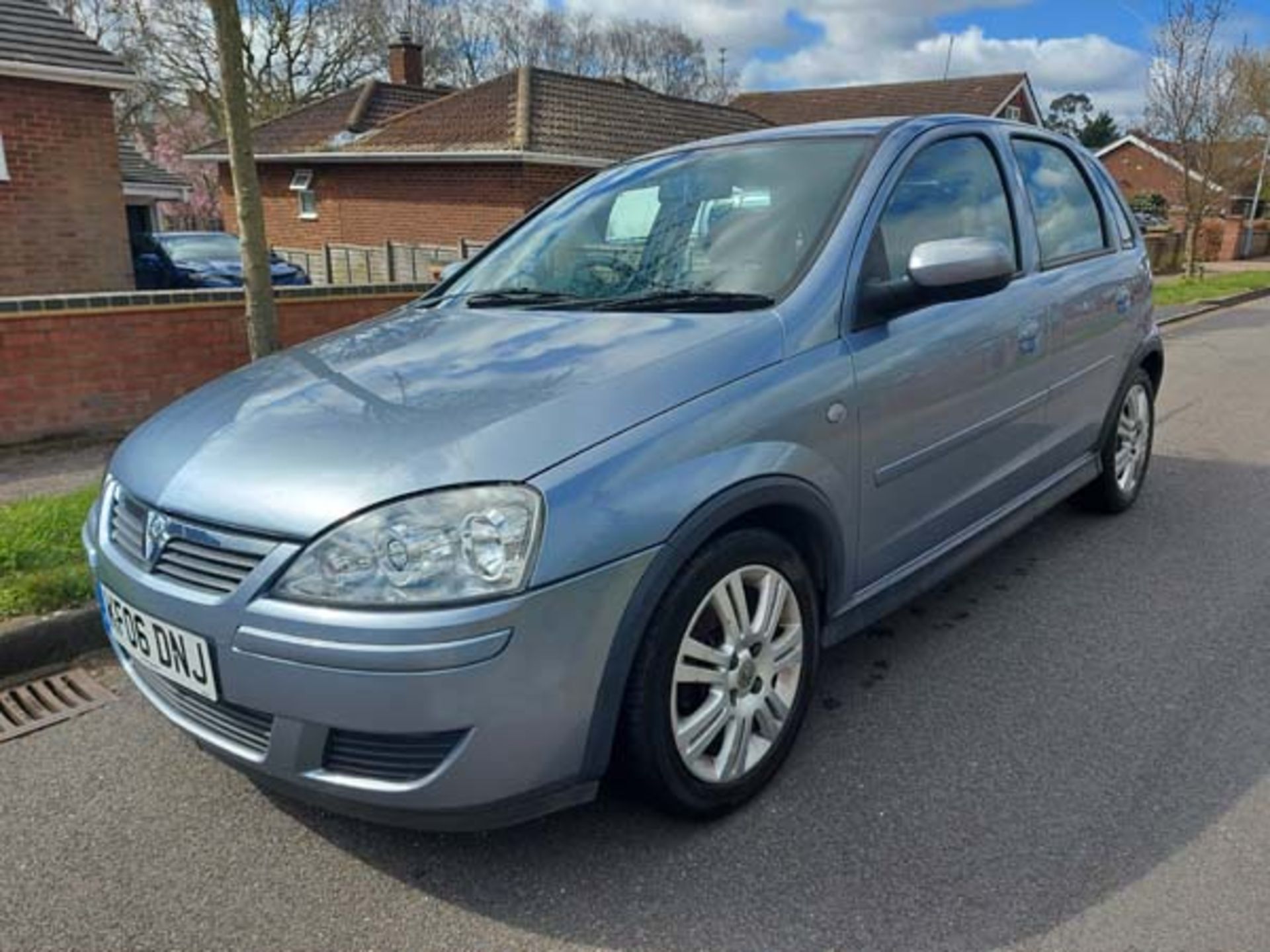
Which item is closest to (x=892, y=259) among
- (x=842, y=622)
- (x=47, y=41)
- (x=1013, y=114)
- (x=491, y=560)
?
(x=842, y=622)

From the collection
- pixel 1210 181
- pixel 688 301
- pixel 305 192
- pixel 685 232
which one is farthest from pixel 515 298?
pixel 1210 181

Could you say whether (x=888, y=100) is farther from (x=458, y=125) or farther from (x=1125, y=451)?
Result: (x=1125, y=451)

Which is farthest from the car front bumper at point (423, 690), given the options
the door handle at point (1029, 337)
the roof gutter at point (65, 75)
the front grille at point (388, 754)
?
the roof gutter at point (65, 75)

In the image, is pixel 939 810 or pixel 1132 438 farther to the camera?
pixel 1132 438

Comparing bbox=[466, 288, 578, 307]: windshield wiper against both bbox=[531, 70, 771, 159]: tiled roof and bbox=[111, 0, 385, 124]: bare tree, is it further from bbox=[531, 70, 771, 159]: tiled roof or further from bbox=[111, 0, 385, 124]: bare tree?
bbox=[111, 0, 385, 124]: bare tree

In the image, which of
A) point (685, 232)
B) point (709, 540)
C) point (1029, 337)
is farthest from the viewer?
point (1029, 337)

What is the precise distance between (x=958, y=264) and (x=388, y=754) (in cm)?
203

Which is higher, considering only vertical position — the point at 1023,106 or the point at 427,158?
the point at 1023,106

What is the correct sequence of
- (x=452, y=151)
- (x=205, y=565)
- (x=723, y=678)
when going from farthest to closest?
1. (x=452, y=151)
2. (x=723, y=678)
3. (x=205, y=565)

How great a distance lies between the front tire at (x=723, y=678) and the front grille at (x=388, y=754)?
0.44 metres

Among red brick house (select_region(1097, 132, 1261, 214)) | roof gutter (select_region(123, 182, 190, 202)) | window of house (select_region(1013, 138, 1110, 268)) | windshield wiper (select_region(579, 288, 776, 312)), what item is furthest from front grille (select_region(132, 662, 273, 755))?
red brick house (select_region(1097, 132, 1261, 214))

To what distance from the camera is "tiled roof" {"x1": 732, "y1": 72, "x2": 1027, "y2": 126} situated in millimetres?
30281

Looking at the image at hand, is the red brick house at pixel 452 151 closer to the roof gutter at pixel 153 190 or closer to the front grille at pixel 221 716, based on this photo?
the roof gutter at pixel 153 190

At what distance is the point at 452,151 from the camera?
18.3 m
